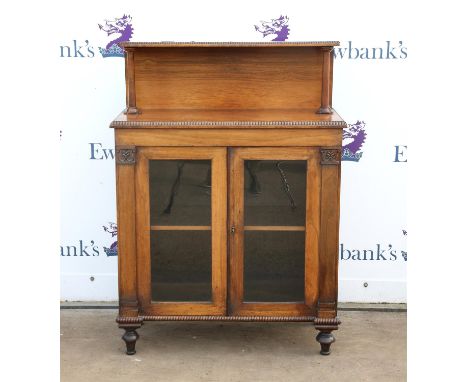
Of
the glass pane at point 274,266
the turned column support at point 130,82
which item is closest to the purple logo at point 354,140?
the glass pane at point 274,266

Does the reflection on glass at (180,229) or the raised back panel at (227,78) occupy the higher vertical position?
the raised back panel at (227,78)

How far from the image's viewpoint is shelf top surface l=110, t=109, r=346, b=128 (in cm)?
302

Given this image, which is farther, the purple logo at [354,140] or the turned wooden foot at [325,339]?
the purple logo at [354,140]

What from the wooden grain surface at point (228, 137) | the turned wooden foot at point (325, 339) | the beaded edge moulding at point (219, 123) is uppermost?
the beaded edge moulding at point (219, 123)

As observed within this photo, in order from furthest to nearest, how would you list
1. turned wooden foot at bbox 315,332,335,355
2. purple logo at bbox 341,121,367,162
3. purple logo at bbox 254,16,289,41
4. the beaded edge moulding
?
purple logo at bbox 341,121,367,162, purple logo at bbox 254,16,289,41, turned wooden foot at bbox 315,332,335,355, the beaded edge moulding

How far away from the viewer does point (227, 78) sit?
3.29 m

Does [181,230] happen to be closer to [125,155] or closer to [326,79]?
[125,155]

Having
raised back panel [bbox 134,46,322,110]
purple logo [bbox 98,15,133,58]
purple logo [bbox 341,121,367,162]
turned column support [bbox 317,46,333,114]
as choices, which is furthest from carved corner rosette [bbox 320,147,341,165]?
purple logo [bbox 98,15,133,58]

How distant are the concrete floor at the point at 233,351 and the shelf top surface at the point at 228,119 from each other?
1.13 meters

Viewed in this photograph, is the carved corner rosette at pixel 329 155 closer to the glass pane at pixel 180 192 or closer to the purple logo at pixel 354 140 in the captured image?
the glass pane at pixel 180 192

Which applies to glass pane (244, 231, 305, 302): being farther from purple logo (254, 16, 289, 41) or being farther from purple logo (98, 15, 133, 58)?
purple logo (98, 15, 133, 58)

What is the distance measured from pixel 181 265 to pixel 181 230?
0.17m

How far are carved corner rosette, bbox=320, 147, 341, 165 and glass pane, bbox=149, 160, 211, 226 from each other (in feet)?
1.69

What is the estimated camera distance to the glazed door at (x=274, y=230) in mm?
3070
